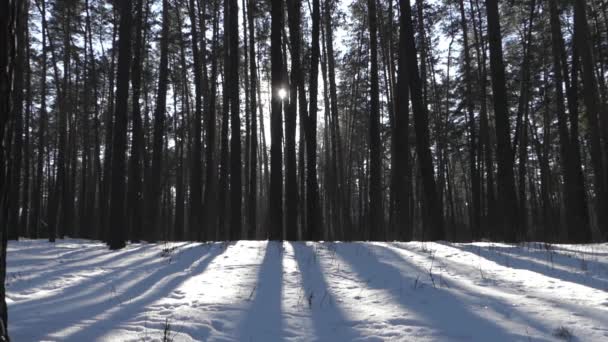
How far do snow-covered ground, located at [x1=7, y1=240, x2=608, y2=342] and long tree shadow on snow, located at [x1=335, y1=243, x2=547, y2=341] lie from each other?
11 mm

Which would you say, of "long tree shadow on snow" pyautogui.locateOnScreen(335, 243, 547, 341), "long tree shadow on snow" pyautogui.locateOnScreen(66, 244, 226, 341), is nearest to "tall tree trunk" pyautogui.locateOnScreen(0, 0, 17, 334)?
"long tree shadow on snow" pyautogui.locateOnScreen(66, 244, 226, 341)

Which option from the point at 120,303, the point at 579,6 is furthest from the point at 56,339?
the point at 579,6

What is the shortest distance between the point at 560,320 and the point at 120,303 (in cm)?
320

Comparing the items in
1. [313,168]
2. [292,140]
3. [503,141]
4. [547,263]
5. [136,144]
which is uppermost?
[136,144]

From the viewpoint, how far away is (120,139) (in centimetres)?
855

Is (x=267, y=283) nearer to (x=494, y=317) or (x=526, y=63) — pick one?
(x=494, y=317)

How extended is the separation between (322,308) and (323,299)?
25 cm

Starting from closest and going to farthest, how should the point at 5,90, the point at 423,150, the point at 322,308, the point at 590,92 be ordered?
the point at 5,90 → the point at 322,308 → the point at 423,150 → the point at 590,92

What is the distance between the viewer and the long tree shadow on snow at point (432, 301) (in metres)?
2.50

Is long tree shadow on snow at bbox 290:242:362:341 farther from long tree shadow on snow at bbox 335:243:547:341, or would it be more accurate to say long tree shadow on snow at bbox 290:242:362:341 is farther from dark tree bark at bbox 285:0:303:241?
dark tree bark at bbox 285:0:303:241

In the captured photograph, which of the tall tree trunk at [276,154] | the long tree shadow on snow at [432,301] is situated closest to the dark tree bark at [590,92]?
the tall tree trunk at [276,154]

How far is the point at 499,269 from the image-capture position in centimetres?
443

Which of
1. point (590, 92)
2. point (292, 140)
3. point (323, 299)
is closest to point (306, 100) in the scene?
point (292, 140)

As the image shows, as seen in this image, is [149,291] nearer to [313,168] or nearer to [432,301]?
[432,301]
